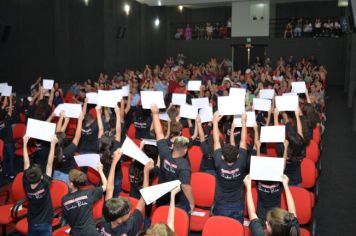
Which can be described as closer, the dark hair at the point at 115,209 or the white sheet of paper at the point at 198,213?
the dark hair at the point at 115,209

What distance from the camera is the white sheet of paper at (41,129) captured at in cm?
524

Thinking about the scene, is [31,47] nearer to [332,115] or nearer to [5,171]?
[5,171]

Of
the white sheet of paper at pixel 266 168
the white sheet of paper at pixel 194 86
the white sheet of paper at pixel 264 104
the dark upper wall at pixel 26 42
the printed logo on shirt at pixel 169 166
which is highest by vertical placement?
the dark upper wall at pixel 26 42

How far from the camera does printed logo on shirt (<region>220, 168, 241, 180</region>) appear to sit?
4598mm

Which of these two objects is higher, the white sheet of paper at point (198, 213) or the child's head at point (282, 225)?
the child's head at point (282, 225)

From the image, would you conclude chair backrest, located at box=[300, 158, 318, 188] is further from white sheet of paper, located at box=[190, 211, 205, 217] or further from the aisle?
white sheet of paper, located at box=[190, 211, 205, 217]

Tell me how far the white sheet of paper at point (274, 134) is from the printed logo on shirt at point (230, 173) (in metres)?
0.88

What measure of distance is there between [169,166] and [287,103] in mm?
3132

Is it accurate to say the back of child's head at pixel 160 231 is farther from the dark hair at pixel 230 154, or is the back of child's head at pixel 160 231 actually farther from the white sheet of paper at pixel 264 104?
the white sheet of paper at pixel 264 104

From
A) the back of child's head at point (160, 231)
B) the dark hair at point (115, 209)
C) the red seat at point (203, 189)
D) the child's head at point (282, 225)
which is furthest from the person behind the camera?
the red seat at point (203, 189)

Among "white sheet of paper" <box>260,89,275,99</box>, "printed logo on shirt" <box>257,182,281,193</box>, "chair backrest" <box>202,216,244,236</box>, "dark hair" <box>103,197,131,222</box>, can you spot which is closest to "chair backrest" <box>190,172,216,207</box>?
"printed logo on shirt" <box>257,182,281,193</box>

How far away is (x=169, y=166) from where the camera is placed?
4.48 metres

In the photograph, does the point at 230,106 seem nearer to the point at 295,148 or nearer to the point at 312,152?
the point at 295,148

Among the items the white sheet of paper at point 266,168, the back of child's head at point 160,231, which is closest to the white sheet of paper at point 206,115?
the white sheet of paper at point 266,168
